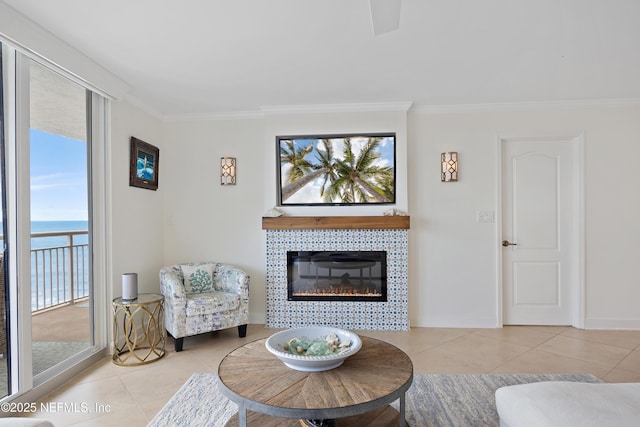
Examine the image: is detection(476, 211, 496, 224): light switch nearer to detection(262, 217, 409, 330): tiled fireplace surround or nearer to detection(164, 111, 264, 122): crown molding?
detection(262, 217, 409, 330): tiled fireplace surround

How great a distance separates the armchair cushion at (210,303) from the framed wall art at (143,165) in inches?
49.1

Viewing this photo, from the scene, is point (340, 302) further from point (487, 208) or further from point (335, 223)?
point (487, 208)

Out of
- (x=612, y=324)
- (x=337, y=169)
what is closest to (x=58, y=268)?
(x=337, y=169)

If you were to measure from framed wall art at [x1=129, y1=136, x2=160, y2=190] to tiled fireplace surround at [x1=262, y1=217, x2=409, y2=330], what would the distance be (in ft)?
4.21

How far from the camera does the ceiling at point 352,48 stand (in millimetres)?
2029

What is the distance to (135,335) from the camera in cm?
295

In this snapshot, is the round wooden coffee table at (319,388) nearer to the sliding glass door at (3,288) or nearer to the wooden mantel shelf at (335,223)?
the sliding glass door at (3,288)

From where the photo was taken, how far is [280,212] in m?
3.81

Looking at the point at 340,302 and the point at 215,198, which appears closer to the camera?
the point at 340,302

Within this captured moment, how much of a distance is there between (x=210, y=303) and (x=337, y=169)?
73.0 inches

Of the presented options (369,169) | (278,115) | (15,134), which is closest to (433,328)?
(369,169)

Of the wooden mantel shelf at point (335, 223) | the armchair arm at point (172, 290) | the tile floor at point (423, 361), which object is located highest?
the wooden mantel shelf at point (335, 223)

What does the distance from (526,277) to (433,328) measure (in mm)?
1147

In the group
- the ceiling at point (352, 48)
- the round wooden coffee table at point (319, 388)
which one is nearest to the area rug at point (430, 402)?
the round wooden coffee table at point (319, 388)
